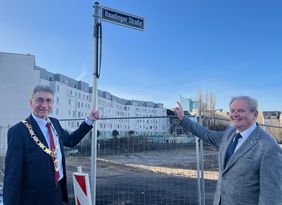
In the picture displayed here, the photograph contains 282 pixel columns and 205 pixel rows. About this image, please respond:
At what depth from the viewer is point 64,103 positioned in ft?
244

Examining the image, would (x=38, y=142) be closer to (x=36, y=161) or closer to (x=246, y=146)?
A: (x=36, y=161)

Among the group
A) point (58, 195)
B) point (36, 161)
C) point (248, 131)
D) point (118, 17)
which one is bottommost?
point (58, 195)

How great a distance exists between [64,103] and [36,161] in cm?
7233

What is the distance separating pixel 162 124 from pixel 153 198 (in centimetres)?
498

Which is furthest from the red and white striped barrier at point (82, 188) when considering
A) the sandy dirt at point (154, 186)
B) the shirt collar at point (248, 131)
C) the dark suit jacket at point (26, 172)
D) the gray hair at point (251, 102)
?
the sandy dirt at point (154, 186)

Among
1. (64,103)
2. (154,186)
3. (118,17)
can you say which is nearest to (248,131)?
(118,17)

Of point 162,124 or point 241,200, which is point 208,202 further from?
point 241,200

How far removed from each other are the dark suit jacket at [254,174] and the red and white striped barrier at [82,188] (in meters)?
1.46

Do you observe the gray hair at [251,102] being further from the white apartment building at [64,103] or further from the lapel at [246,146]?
the white apartment building at [64,103]

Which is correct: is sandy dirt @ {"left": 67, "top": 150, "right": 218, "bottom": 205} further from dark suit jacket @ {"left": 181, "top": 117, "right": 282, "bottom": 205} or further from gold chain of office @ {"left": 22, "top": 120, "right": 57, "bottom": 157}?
gold chain of office @ {"left": 22, "top": 120, "right": 57, "bottom": 157}

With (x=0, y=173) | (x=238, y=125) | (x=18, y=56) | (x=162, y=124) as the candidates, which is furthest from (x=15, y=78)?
(x=238, y=125)

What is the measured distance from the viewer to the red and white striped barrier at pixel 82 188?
4.04 meters

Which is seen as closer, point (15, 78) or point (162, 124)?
point (162, 124)

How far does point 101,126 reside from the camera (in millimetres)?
7570
